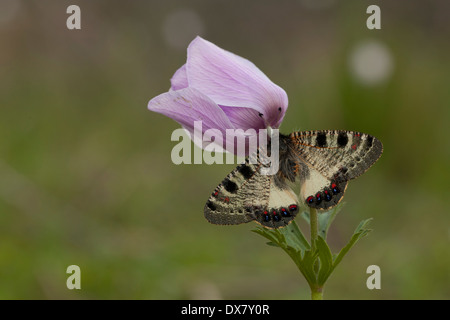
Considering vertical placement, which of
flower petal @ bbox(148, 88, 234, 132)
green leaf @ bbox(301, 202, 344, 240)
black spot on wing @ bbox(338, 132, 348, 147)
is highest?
flower petal @ bbox(148, 88, 234, 132)

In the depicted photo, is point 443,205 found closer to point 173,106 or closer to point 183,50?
point 173,106

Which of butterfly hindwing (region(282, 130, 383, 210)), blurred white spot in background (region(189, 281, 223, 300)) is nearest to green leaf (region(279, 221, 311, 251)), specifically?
butterfly hindwing (region(282, 130, 383, 210))

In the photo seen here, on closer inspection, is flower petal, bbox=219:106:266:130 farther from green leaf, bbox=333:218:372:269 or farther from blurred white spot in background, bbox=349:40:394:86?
blurred white spot in background, bbox=349:40:394:86

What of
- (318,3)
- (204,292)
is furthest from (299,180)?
(318,3)

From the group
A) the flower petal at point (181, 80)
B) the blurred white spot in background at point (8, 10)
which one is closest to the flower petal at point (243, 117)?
the flower petal at point (181, 80)

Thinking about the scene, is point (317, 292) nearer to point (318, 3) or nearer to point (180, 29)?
point (180, 29)

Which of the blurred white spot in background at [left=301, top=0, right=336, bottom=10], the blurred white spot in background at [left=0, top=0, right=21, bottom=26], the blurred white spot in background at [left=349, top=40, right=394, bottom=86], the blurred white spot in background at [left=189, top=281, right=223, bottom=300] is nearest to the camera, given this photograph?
the blurred white spot in background at [left=189, top=281, right=223, bottom=300]

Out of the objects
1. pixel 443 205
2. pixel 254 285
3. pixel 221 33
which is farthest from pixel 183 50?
pixel 254 285
